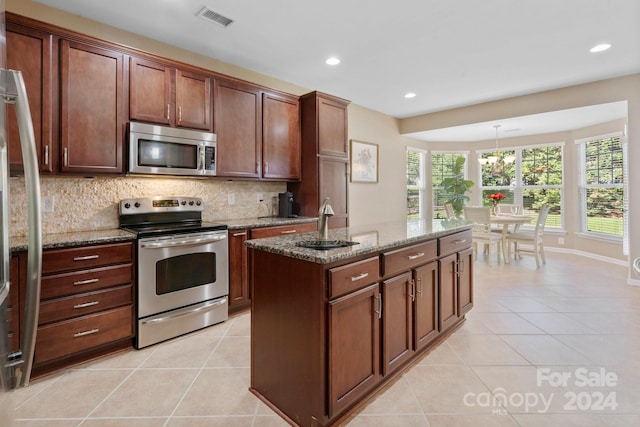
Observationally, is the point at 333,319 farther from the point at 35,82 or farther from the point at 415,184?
the point at 415,184

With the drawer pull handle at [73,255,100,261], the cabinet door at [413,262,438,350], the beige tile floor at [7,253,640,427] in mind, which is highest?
the drawer pull handle at [73,255,100,261]

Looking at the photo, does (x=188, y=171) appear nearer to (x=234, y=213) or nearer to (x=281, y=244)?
(x=234, y=213)

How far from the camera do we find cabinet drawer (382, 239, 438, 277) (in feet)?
6.03

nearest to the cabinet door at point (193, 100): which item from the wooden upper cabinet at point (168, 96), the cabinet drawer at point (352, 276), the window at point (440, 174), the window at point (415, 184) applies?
the wooden upper cabinet at point (168, 96)

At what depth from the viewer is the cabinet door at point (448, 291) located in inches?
94.5

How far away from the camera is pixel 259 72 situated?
3896 millimetres

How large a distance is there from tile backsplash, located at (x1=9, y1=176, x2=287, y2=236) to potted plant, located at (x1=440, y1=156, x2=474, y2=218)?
4.78 meters

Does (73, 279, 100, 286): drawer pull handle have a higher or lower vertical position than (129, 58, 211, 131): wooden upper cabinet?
lower

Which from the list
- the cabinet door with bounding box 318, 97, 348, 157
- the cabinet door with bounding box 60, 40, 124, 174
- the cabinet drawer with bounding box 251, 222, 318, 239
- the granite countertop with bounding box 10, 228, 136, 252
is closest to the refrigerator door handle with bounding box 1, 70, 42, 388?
the granite countertop with bounding box 10, 228, 136, 252

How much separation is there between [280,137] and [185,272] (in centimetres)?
193

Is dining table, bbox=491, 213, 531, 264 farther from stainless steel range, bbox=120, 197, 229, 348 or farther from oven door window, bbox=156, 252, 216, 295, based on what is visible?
oven door window, bbox=156, 252, 216, 295

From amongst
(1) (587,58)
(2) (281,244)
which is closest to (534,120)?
(1) (587,58)

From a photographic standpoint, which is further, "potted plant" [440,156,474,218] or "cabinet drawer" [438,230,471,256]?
"potted plant" [440,156,474,218]

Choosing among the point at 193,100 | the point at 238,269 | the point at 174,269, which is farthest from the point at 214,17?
the point at 238,269
